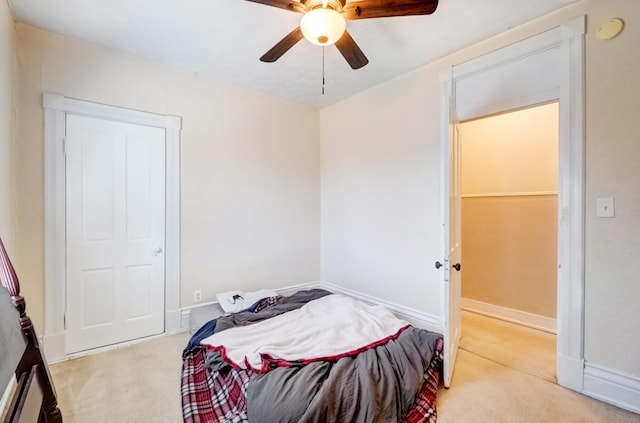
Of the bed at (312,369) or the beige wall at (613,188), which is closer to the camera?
the bed at (312,369)

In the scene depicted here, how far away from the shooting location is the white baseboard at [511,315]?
10.1ft

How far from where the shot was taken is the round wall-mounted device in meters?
1.89

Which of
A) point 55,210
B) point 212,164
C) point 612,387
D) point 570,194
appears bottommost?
point 612,387

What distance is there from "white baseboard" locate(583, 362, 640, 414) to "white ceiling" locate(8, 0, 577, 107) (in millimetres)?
2465

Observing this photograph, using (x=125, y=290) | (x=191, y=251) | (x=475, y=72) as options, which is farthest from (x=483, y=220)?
(x=125, y=290)

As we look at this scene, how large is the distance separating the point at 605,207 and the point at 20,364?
3.06 meters

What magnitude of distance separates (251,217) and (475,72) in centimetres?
266

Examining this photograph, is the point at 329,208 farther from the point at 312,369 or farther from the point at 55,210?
the point at 55,210

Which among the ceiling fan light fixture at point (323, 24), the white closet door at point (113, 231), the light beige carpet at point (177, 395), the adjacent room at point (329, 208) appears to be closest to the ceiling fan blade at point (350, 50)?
the adjacent room at point (329, 208)

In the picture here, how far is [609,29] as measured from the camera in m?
1.92

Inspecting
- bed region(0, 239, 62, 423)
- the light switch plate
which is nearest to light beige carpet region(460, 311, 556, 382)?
the light switch plate

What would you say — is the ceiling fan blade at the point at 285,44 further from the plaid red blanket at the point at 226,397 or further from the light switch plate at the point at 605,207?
the light switch plate at the point at 605,207

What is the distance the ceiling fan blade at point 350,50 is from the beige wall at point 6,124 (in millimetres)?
2143

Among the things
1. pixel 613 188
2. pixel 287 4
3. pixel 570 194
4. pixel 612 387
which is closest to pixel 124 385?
pixel 287 4
